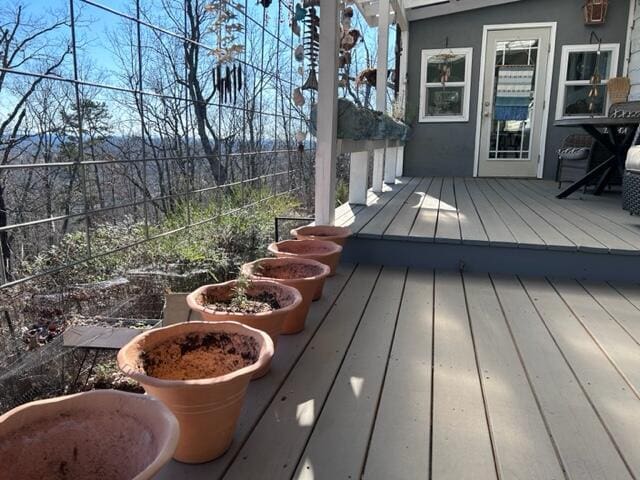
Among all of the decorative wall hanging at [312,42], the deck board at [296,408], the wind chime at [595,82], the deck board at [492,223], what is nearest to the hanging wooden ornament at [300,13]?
the decorative wall hanging at [312,42]

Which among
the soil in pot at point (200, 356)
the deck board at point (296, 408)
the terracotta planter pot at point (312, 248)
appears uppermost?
the terracotta planter pot at point (312, 248)

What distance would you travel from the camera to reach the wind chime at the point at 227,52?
2.79 meters

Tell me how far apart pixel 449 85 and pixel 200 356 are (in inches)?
230

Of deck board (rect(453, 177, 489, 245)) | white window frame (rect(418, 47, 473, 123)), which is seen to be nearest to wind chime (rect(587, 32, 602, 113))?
white window frame (rect(418, 47, 473, 123))

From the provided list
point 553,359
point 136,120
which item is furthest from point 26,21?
point 553,359

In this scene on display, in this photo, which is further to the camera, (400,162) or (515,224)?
(400,162)

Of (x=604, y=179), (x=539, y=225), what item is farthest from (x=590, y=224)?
(x=604, y=179)

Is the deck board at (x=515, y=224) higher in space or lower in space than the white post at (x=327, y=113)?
lower

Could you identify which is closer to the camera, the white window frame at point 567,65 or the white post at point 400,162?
the white window frame at point 567,65

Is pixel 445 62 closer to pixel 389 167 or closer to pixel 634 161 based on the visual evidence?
pixel 389 167

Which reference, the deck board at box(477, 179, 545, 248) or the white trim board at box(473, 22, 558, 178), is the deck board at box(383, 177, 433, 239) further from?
the white trim board at box(473, 22, 558, 178)

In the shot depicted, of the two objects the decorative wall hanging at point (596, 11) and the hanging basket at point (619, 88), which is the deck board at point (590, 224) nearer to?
the hanging basket at point (619, 88)

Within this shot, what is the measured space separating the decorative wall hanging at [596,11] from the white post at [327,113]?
462cm

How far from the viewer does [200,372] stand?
107 centimetres
